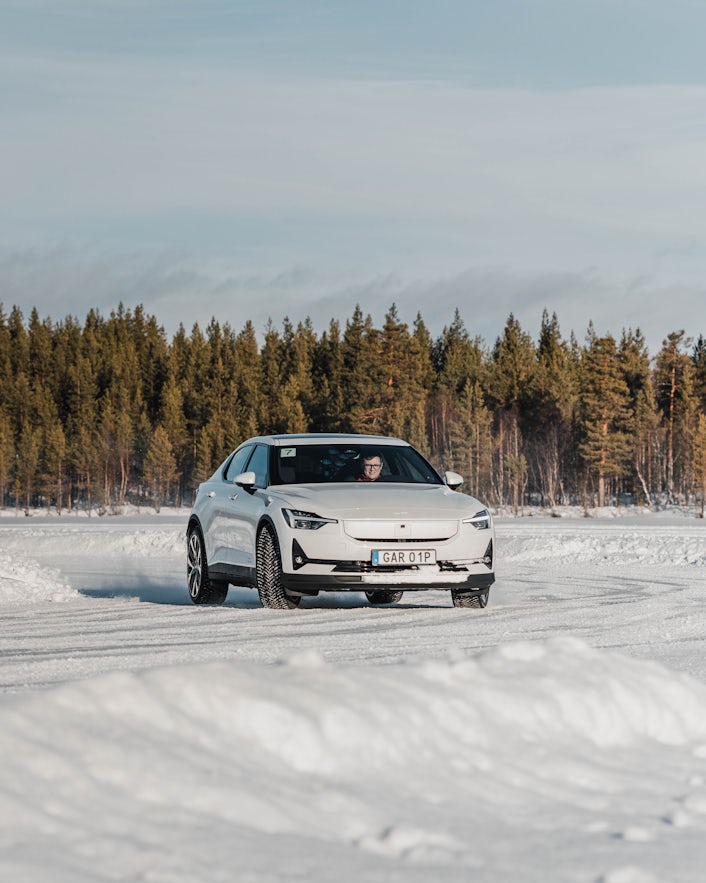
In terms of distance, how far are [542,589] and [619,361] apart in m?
97.4

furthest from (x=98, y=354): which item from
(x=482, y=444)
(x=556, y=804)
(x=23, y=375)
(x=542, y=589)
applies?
(x=556, y=804)

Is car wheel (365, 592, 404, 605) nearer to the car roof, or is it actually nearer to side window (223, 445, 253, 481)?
the car roof

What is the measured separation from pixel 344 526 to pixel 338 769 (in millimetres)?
6810

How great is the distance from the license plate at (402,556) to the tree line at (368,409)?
272ft

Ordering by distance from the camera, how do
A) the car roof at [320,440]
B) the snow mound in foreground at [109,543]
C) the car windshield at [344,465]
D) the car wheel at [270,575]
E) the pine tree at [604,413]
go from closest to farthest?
the car wheel at [270,575] → the car windshield at [344,465] → the car roof at [320,440] → the snow mound in foreground at [109,543] → the pine tree at [604,413]

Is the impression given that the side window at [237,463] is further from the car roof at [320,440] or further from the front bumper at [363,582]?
the front bumper at [363,582]

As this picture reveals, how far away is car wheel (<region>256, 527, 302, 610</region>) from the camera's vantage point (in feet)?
37.2

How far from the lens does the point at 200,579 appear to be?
13312 millimetres

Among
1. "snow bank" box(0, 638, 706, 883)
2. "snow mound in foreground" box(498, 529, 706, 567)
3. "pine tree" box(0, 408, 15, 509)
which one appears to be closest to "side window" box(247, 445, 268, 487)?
"snow bank" box(0, 638, 706, 883)

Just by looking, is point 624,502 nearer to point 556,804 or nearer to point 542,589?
point 542,589

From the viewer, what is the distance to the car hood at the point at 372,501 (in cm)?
1113

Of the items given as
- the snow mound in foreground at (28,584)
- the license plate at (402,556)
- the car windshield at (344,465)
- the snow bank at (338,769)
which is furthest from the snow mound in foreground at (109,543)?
the snow bank at (338,769)

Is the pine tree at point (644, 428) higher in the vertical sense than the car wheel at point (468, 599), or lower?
higher

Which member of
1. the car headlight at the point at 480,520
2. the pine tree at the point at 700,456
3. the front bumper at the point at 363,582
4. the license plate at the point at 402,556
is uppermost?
the pine tree at the point at 700,456
